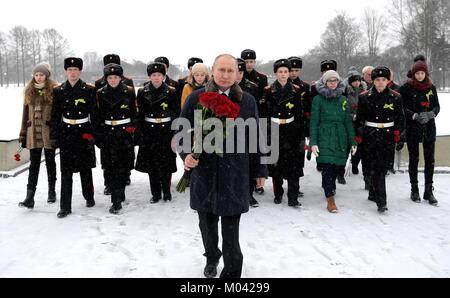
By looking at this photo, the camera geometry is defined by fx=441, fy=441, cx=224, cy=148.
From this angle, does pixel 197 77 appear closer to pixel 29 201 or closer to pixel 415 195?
pixel 29 201

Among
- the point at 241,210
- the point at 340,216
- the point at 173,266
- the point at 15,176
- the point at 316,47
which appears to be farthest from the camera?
the point at 316,47

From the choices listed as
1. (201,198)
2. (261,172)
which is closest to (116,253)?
(201,198)

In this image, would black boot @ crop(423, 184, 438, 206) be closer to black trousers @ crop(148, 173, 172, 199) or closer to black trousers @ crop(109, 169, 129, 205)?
black trousers @ crop(148, 173, 172, 199)

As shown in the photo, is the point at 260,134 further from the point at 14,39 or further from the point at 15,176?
the point at 14,39

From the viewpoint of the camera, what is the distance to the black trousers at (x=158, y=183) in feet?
23.9

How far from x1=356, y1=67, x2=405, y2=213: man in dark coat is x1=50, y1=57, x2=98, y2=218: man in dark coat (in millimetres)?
4205

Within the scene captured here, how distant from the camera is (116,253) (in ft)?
16.5

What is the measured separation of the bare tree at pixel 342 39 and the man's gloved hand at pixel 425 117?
60.0 metres

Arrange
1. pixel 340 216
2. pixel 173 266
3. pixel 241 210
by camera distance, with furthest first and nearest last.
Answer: pixel 340 216
pixel 173 266
pixel 241 210

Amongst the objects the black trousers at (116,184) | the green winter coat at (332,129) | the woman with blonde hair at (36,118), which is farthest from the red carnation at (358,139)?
the woman with blonde hair at (36,118)

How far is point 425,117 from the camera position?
7.05 metres

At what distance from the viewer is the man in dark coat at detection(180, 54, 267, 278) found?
389cm

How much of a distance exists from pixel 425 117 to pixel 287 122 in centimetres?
221
